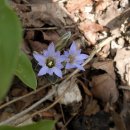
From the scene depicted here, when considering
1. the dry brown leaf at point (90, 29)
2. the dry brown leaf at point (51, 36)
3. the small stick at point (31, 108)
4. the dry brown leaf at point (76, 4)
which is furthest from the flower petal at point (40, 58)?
the dry brown leaf at point (76, 4)

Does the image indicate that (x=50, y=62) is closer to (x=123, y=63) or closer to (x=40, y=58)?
(x=40, y=58)

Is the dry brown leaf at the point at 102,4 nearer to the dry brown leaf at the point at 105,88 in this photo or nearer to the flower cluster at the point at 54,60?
the dry brown leaf at the point at 105,88

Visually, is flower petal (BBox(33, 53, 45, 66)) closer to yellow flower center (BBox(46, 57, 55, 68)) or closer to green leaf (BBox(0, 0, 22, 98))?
yellow flower center (BBox(46, 57, 55, 68))

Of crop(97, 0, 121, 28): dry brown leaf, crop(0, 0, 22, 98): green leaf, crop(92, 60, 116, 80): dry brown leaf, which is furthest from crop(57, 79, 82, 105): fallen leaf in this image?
crop(0, 0, 22, 98): green leaf

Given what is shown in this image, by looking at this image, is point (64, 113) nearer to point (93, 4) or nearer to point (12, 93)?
point (12, 93)

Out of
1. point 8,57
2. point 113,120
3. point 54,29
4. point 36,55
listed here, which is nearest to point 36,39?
point 54,29
